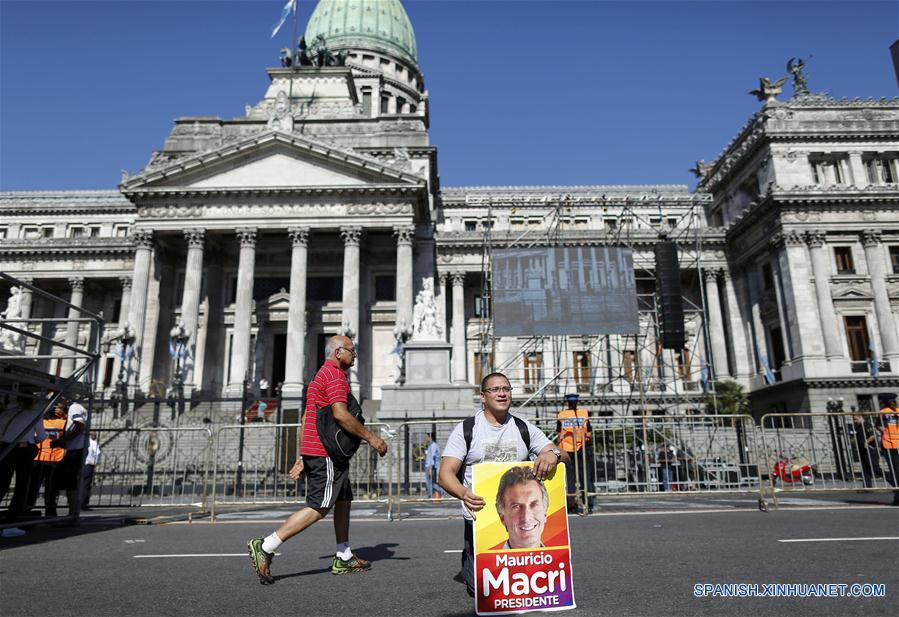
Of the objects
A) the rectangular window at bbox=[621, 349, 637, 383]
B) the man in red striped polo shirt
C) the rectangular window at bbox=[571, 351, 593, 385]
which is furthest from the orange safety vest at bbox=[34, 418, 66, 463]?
the rectangular window at bbox=[621, 349, 637, 383]

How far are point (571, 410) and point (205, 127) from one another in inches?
1330

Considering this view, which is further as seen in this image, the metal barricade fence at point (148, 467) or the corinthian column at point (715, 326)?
the corinthian column at point (715, 326)

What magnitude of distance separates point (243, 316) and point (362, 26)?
47.1 meters

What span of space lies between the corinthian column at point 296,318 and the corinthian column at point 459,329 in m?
9.98

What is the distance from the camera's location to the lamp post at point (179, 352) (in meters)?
29.5

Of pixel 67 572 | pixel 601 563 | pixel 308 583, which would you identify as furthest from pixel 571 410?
pixel 67 572

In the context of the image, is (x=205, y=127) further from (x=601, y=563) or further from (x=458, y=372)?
(x=601, y=563)

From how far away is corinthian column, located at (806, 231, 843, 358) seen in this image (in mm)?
31859

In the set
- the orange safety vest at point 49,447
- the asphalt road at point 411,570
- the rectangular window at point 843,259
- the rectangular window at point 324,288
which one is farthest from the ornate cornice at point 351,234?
the rectangular window at point 843,259

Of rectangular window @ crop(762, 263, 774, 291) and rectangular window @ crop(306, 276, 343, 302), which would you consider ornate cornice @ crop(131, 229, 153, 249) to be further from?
rectangular window @ crop(762, 263, 774, 291)

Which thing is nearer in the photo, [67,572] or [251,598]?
[251,598]

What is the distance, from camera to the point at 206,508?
45.3 feet

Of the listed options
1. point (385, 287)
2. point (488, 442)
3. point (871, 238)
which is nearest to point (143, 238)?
point (385, 287)

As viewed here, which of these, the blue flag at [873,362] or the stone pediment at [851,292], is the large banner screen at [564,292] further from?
the blue flag at [873,362]
